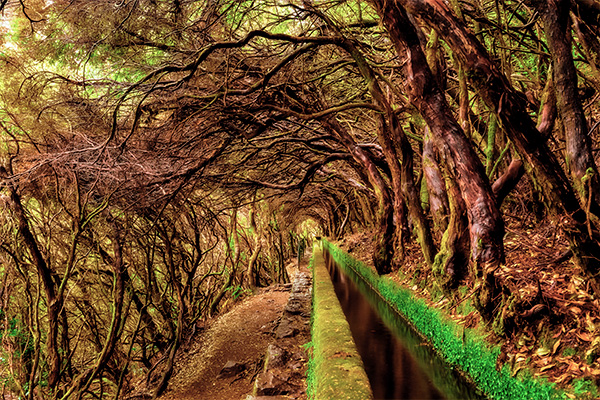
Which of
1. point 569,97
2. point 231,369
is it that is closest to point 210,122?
point 231,369

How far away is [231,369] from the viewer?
7.92 m

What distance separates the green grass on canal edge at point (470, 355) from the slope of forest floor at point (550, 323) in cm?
11

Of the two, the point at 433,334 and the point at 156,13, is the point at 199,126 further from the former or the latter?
the point at 433,334

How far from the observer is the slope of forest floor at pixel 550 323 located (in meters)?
3.20

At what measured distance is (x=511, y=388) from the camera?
383cm

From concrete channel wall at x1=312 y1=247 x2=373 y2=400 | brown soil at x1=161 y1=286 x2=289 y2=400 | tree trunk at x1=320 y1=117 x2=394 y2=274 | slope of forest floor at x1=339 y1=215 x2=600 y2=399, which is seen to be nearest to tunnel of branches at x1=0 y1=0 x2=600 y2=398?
slope of forest floor at x1=339 y1=215 x2=600 y2=399

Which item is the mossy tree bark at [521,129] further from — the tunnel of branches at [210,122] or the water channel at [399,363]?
the water channel at [399,363]

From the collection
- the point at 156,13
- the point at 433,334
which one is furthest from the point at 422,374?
the point at 156,13

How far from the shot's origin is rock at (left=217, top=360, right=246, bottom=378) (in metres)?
7.78

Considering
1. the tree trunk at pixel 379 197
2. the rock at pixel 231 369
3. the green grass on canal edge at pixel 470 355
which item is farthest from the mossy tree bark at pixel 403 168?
the rock at pixel 231 369

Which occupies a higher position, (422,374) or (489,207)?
(489,207)

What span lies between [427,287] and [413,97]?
3.92m

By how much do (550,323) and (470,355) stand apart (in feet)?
4.39

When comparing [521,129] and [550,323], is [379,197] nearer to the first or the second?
[521,129]
